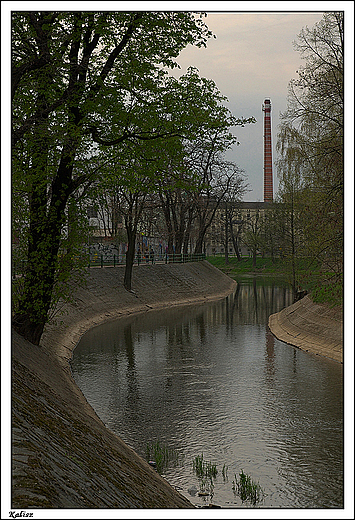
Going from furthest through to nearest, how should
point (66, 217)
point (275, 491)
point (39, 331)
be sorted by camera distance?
point (39, 331), point (66, 217), point (275, 491)

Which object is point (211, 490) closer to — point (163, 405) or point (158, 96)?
point (163, 405)

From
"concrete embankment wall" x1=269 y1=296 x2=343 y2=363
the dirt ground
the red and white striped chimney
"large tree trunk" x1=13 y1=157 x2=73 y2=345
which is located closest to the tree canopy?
"large tree trunk" x1=13 y1=157 x2=73 y2=345

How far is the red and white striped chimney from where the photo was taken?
81.8 meters

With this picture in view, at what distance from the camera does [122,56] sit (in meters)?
15.8

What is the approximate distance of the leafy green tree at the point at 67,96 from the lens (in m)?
13.3

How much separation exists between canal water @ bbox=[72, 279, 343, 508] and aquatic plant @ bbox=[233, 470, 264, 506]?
4 cm

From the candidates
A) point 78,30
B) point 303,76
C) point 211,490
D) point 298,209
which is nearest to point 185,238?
point 298,209

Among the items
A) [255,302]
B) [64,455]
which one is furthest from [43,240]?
[255,302]

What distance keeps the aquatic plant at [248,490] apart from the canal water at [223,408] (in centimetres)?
4

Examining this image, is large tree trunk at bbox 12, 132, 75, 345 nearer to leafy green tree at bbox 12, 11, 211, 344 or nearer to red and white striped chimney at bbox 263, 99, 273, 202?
leafy green tree at bbox 12, 11, 211, 344

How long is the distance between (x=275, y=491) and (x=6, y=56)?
28.3ft

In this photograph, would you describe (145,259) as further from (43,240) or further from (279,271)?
(43,240)

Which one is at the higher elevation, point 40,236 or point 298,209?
point 298,209

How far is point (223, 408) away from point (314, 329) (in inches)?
446
